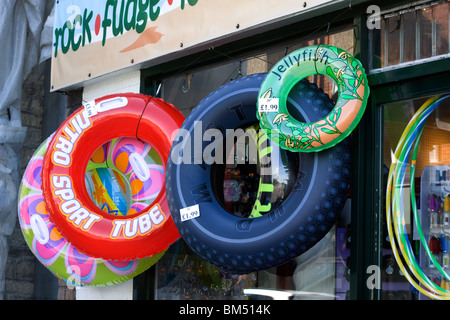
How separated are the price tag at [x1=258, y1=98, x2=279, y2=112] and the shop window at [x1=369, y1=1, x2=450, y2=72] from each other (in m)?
0.49

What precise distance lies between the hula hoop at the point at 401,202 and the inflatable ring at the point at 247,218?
24 cm

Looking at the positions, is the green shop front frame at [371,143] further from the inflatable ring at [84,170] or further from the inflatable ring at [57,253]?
the inflatable ring at [57,253]

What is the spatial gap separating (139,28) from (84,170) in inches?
37.0

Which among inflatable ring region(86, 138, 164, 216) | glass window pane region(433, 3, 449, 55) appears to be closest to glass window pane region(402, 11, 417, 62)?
glass window pane region(433, 3, 449, 55)

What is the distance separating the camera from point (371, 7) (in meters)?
2.99

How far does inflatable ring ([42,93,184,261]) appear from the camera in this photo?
357cm

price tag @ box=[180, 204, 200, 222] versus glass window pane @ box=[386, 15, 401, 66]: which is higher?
glass window pane @ box=[386, 15, 401, 66]

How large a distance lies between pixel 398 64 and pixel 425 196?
0.58 metres

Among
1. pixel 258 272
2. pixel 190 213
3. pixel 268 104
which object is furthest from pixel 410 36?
pixel 258 272

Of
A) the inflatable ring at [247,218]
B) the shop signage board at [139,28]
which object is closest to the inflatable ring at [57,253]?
the shop signage board at [139,28]

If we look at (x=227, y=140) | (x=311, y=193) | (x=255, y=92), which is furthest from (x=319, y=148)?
(x=227, y=140)

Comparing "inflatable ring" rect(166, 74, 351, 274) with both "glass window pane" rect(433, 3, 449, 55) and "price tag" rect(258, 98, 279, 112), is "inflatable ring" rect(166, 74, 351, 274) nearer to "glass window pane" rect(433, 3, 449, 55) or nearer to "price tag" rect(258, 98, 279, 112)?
"price tag" rect(258, 98, 279, 112)

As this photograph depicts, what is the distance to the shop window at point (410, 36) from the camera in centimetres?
275

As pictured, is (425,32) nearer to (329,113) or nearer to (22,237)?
(329,113)
